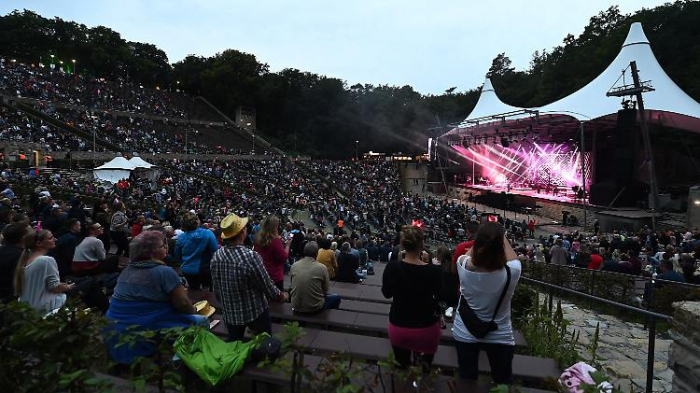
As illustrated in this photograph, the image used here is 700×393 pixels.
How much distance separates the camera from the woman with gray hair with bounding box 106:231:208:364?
276cm

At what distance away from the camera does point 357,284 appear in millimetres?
6312

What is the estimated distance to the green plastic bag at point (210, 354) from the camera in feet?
8.00

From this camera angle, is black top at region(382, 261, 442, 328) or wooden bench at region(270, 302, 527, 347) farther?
wooden bench at region(270, 302, 527, 347)

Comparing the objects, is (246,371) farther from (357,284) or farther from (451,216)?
(451,216)

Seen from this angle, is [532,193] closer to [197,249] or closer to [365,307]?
[365,307]

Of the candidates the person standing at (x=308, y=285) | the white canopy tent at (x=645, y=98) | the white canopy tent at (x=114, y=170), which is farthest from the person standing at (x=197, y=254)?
the white canopy tent at (x=645, y=98)

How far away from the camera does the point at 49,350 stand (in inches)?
69.1

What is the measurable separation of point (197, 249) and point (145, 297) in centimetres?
214

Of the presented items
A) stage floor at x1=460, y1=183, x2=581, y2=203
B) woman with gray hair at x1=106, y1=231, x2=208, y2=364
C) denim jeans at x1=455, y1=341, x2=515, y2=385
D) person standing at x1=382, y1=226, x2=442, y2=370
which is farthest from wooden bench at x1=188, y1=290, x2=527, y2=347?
stage floor at x1=460, y1=183, x2=581, y2=203

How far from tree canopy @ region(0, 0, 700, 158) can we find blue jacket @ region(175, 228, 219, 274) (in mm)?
43986

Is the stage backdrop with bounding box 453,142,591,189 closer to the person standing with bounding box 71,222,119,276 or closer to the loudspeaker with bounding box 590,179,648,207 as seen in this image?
the loudspeaker with bounding box 590,179,648,207

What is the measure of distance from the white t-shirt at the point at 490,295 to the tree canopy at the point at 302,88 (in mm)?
45478

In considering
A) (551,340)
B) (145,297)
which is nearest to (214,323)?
(145,297)

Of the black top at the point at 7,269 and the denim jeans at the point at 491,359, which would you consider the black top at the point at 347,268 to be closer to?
the denim jeans at the point at 491,359
